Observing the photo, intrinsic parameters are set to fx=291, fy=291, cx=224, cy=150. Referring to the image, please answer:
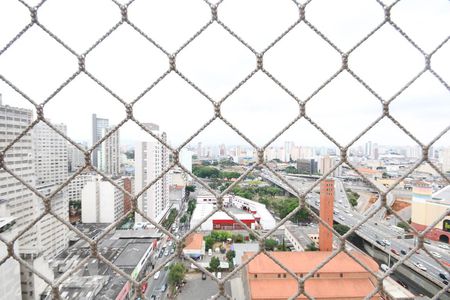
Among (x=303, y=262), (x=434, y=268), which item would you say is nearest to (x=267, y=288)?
(x=303, y=262)

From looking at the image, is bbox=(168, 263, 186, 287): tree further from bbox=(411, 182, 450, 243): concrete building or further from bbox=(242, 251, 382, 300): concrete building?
bbox=(411, 182, 450, 243): concrete building

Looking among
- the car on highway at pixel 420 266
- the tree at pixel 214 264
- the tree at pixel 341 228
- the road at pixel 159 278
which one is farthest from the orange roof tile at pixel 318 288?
the tree at pixel 341 228

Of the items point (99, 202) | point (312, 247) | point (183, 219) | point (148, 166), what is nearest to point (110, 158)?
point (99, 202)

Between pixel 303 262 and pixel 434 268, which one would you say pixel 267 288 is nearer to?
pixel 303 262

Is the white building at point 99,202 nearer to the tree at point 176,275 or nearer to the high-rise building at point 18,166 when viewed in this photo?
the high-rise building at point 18,166

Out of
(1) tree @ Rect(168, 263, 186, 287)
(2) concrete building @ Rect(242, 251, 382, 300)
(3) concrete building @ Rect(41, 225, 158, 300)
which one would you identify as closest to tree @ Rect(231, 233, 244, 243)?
(3) concrete building @ Rect(41, 225, 158, 300)

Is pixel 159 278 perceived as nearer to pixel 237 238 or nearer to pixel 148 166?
pixel 148 166
